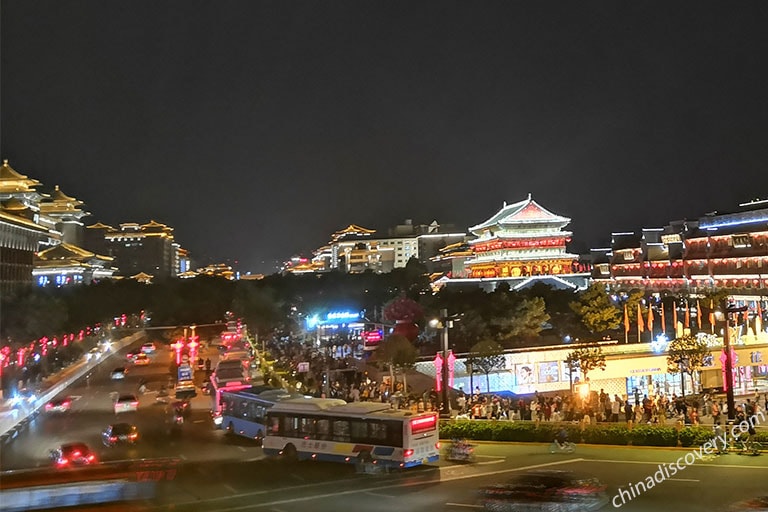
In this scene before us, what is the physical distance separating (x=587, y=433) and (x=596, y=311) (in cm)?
2226

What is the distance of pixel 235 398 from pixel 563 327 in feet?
82.0

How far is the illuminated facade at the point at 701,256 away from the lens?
5881 centimetres

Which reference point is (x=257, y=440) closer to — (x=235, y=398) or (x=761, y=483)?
(x=235, y=398)

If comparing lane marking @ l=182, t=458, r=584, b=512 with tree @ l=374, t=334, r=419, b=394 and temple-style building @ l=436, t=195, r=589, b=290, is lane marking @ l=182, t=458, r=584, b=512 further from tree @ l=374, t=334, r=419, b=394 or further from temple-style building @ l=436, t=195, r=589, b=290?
temple-style building @ l=436, t=195, r=589, b=290

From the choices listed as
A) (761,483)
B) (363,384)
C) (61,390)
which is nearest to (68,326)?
(61,390)

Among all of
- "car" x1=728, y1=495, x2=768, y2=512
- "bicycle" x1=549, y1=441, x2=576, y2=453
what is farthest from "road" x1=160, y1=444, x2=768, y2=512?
"car" x1=728, y1=495, x2=768, y2=512

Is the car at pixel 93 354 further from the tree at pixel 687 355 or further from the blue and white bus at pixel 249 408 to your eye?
the tree at pixel 687 355

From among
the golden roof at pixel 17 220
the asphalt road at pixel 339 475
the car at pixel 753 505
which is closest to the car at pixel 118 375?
the asphalt road at pixel 339 475

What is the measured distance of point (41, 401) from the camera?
27594 millimetres

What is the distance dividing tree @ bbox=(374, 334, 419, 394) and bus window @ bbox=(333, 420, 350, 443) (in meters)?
10.3

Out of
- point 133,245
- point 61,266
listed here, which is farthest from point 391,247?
point 61,266

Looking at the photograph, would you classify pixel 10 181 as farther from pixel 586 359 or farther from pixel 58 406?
pixel 586 359

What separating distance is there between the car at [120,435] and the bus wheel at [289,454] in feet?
15.5

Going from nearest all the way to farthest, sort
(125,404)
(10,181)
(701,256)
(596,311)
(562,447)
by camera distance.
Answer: (562,447), (125,404), (596,311), (10,181), (701,256)
